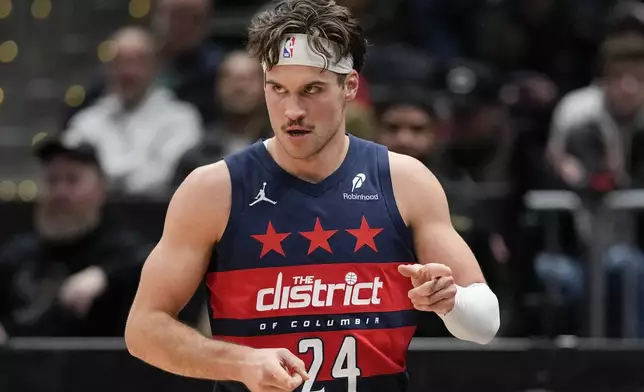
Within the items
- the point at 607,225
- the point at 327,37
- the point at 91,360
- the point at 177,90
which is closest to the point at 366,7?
the point at 177,90

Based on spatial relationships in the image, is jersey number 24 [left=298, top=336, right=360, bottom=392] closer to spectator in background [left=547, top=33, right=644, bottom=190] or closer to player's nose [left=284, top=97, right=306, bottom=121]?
player's nose [left=284, top=97, right=306, bottom=121]

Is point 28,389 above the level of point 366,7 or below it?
below

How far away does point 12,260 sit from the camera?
7262mm

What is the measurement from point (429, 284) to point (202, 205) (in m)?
0.86

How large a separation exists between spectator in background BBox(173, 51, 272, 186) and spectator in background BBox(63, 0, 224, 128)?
685 mm

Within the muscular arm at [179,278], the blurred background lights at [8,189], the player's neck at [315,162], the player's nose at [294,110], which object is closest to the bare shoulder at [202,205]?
the muscular arm at [179,278]

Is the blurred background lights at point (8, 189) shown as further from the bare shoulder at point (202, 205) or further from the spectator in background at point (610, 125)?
the bare shoulder at point (202, 205)

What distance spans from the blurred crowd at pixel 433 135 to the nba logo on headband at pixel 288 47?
8.84 feet

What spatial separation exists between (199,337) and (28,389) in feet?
7.97

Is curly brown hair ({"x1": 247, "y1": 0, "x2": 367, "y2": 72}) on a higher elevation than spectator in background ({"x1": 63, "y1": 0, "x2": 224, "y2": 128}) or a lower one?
lower

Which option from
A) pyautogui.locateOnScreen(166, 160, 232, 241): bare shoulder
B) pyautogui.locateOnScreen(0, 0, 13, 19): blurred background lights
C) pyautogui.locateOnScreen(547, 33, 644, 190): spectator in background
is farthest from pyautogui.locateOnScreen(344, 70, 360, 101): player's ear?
pyautogui.locateOnScreen(0, 0, 13, 19): blurred background lights

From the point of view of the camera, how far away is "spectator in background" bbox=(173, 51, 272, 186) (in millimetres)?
7863

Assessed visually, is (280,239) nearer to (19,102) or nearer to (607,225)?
(607,225)

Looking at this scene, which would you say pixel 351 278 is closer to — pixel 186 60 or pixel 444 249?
pixel 444 249
